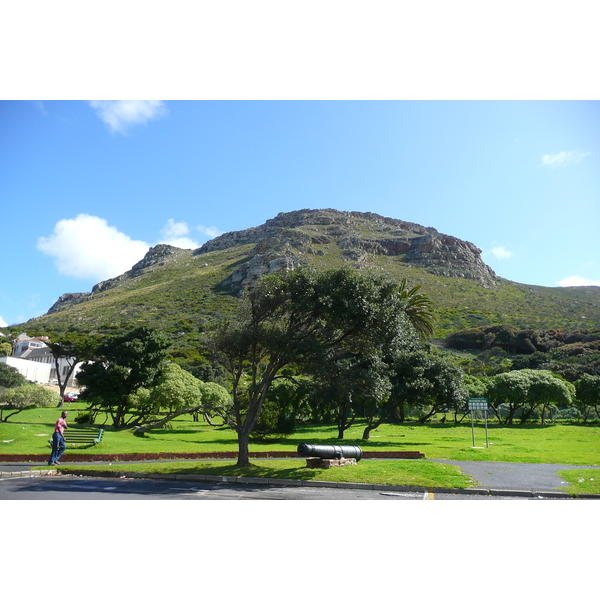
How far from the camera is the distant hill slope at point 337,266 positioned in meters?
92.9

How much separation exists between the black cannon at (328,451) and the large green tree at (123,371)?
2330 cm

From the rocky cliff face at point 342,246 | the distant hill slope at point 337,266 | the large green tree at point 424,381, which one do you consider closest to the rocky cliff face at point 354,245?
the rocky cliff face at point 342,246

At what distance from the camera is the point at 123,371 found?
3497 centimetres

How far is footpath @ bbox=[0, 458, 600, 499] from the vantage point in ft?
39.5

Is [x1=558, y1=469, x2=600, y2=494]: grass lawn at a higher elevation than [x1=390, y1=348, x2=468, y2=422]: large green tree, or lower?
lower

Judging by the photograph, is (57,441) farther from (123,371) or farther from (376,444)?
(123,371)

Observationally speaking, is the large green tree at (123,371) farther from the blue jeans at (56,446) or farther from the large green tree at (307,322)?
the large green tree at (307,322)

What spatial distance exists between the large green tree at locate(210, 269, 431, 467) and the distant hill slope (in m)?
44.9

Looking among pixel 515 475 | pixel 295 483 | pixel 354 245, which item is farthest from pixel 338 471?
pixel 354 245

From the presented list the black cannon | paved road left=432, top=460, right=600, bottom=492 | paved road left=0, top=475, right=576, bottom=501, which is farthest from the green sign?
paved road left=0, top=475, right=576, bottom=501

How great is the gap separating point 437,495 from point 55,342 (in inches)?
1955

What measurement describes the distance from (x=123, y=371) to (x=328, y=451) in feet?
77.3

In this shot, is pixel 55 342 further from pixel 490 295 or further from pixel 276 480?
pixel 490 295

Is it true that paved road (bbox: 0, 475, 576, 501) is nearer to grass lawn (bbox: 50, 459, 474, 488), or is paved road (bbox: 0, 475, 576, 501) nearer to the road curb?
the road curb
